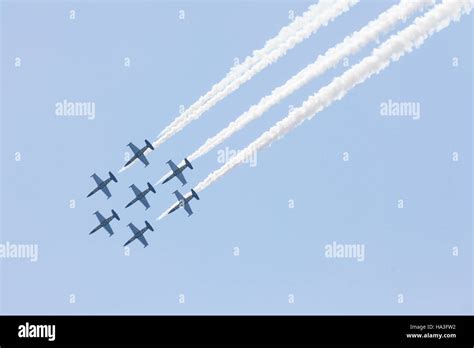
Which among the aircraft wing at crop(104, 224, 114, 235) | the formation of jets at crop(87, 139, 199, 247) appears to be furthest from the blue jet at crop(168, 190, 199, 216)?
the aircraft wing at crop(104, 224, 114, 235)

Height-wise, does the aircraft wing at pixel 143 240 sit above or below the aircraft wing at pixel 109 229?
below

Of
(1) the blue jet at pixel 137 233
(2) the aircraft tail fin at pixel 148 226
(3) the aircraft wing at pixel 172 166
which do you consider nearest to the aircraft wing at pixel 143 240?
(1) the blue jet at pixel 137 233

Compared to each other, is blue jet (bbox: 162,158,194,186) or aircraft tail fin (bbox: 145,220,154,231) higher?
blue jet (bbox: 162,158,194,186)

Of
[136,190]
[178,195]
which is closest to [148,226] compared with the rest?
[136,190]

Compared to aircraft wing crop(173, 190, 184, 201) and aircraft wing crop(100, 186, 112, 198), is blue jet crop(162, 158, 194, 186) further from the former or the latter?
aircraft wing crop(100, 186, 112, 198)

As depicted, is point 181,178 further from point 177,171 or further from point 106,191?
point 106,191

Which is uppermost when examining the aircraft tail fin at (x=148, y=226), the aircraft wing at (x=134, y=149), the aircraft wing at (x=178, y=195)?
the aircraft wing at (x=134, y=149)

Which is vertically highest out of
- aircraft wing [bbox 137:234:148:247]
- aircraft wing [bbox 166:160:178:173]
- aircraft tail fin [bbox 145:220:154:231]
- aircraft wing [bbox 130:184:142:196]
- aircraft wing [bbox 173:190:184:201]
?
aircraft wing [bbox 166:160:178:173]

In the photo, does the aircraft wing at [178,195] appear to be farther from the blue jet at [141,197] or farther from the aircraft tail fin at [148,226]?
the aircraft tail fin at [148,226]

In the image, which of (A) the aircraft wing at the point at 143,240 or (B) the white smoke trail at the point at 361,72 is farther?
(A) the aircraft wing at the point at 143,240
